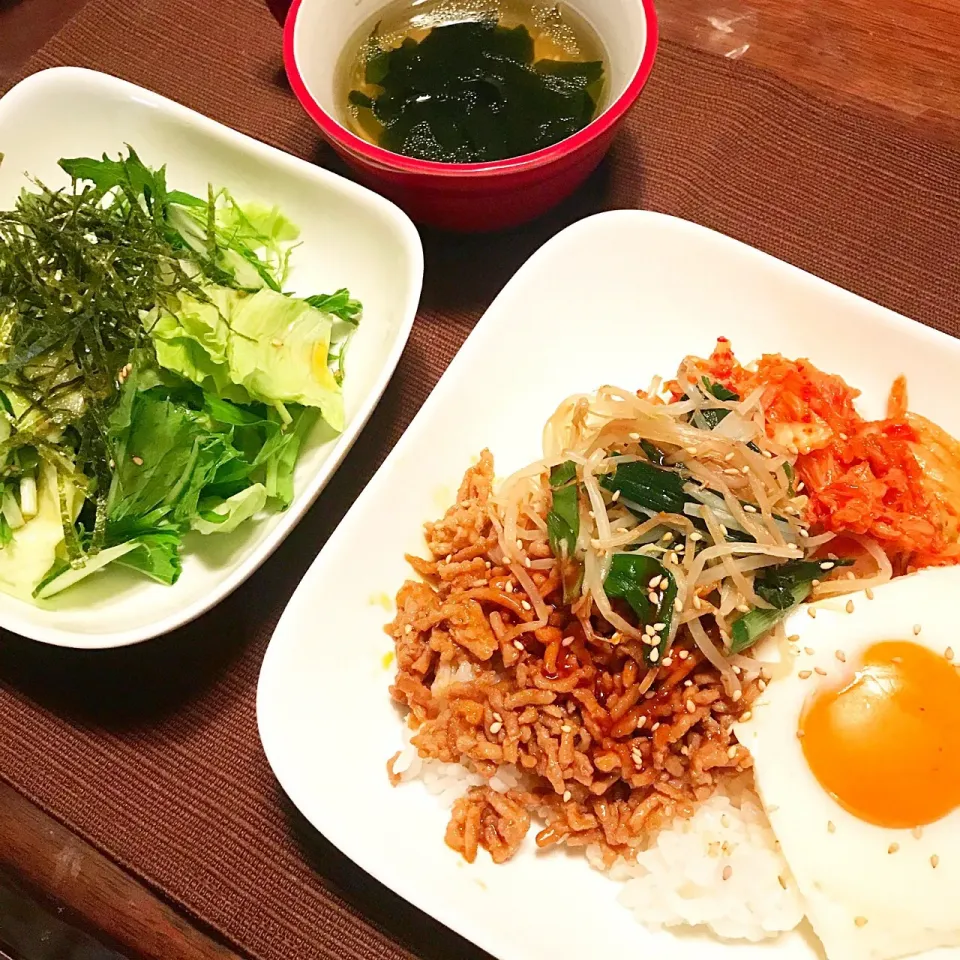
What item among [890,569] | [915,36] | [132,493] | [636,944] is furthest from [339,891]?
[915,36]

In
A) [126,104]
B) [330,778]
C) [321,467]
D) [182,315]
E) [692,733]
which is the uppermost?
[126,104]

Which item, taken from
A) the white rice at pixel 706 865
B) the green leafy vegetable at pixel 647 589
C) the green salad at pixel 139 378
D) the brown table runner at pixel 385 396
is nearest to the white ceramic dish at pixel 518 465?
the white rice at pixel 706 865

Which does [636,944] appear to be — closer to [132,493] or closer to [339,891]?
[339,891]

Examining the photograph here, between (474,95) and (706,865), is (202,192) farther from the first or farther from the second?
(706,865)

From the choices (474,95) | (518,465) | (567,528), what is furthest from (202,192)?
(567,528)

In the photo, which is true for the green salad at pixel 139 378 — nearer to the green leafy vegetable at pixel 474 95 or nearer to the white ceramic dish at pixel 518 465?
the white ceramic dish at pixel 518 465
